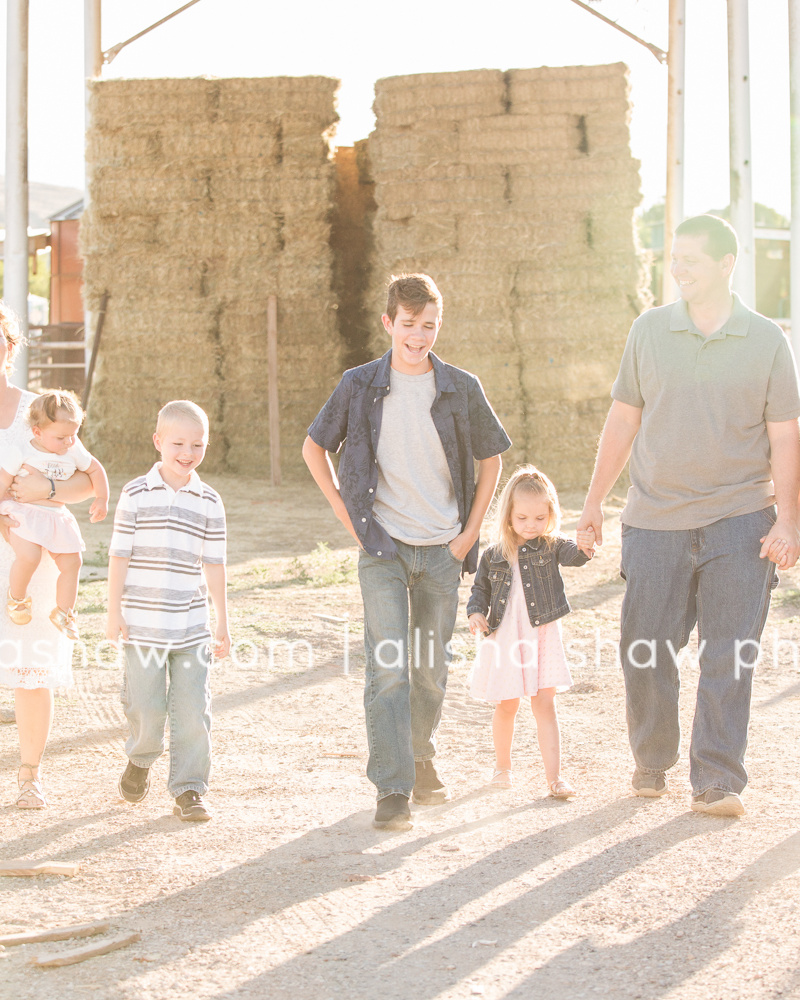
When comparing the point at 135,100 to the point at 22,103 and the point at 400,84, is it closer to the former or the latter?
the point at 22,103

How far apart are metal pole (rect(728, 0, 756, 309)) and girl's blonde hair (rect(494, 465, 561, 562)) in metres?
7.05

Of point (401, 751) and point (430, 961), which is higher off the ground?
point (401, 751)

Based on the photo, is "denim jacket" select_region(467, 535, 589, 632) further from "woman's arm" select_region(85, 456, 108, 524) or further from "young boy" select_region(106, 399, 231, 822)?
"woman's arm" select_region(85, 456, 108, 524)

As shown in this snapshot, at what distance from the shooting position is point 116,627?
3.97 metres

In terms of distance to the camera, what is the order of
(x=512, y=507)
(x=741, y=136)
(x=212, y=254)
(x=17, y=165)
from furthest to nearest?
(x=17, y=165) < (x=212, y=254) < (x=741, y=136) < (x=512, y=507)

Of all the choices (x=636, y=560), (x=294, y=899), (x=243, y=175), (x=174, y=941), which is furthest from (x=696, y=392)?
(x=243, y=175)

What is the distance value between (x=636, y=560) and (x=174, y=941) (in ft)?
6.21

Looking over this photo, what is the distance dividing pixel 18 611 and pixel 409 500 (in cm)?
129

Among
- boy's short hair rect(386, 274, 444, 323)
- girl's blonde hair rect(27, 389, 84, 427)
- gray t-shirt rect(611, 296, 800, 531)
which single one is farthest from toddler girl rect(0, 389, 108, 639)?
gray t-shirt rect(611, 296, 800, 531)

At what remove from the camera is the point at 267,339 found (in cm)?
1257

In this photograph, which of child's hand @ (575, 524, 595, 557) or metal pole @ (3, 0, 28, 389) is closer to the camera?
child's hand @ (575, 524, 595, 557)

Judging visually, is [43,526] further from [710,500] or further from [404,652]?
[710,500]

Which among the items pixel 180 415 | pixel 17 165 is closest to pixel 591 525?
pixel 180 415

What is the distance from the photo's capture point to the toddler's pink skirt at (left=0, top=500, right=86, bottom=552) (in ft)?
13.5
